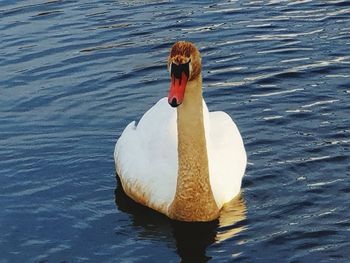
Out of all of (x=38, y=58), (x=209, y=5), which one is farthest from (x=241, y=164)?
(x=209, y=5)

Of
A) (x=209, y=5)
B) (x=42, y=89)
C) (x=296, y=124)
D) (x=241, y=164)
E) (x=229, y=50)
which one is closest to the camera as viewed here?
(x=241, y=164)

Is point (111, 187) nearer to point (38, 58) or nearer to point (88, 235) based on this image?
point (88, 235)

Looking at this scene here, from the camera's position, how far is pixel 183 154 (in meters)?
12.7

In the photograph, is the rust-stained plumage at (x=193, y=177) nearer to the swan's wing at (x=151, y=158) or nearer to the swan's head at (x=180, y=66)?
the swan's wing at (x=151, y=158)

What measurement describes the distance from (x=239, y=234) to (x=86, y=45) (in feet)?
24.8

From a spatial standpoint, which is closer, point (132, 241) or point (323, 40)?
point (132, 241)

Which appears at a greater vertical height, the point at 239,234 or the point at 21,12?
the point at 21,12

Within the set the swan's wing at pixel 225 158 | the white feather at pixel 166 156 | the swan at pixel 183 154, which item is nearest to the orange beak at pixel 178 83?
the swan at pixel 183 154

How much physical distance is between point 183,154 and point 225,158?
35.0 inches

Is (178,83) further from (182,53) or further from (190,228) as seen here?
(190,228)

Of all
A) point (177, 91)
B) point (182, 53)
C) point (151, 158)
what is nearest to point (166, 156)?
point (151, 158)

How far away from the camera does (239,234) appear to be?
12.3 metres

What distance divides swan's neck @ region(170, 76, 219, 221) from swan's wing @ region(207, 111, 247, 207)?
0.33 m

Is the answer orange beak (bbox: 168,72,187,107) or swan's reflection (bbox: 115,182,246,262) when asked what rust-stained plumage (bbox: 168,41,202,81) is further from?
swan's reflection (bbox: 115,182,246,262)
